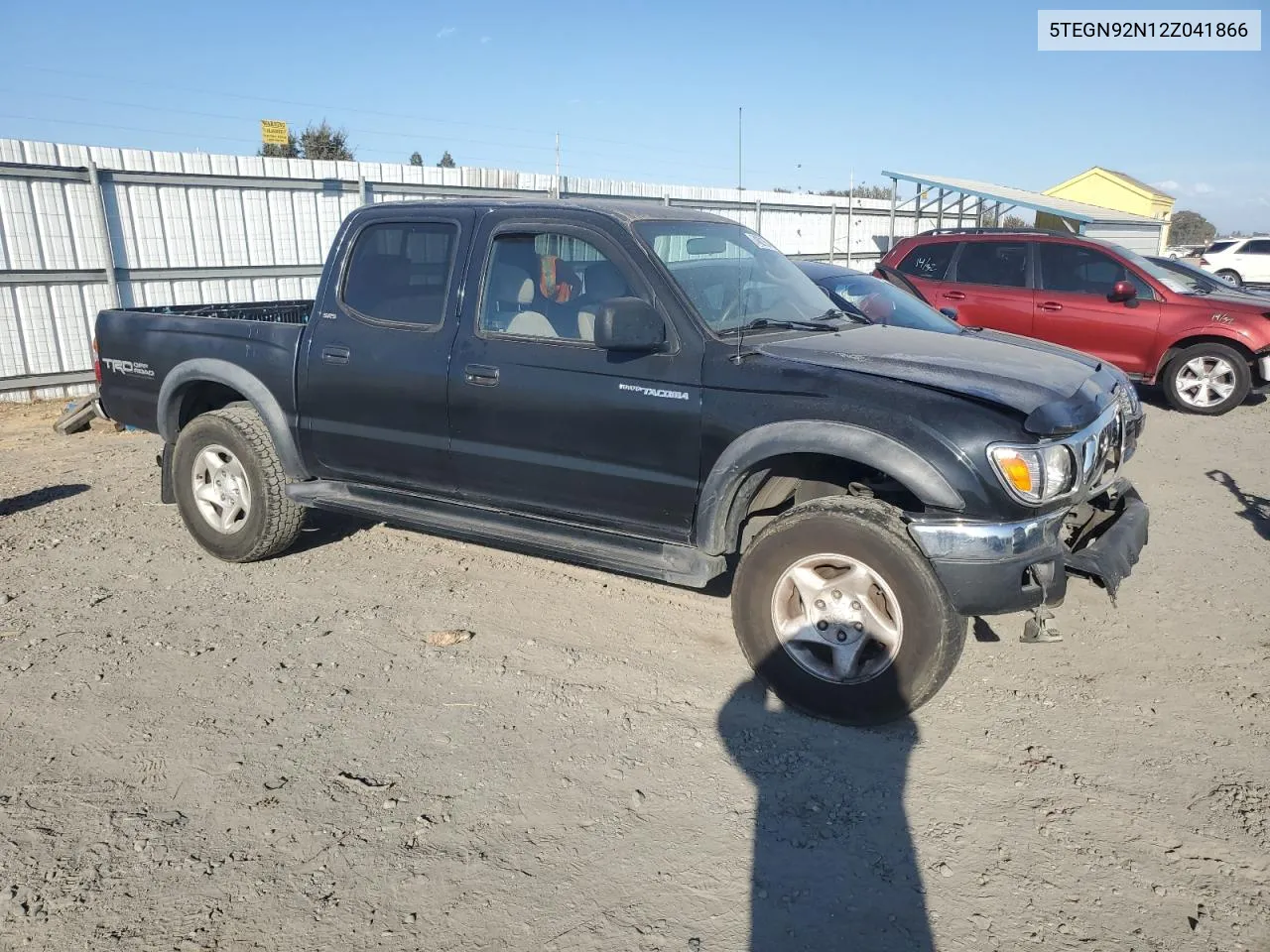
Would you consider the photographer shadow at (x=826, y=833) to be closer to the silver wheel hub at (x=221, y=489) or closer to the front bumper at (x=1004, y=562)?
the front bumper at (x=1004, y=562)

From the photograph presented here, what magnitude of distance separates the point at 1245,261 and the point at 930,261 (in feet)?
59.7

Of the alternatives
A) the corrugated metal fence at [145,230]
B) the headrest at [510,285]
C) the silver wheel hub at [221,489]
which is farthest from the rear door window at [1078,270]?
the silver wheel hub at [221,489]

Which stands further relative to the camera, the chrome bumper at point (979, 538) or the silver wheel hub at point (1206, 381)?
the silver wheel hub at point (1206, 381)

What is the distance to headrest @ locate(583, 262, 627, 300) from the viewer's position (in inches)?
165

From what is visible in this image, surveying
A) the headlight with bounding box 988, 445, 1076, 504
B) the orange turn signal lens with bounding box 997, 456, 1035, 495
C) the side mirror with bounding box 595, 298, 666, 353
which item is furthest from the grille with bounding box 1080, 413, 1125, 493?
the side mirror with bounding box 595, 298, 666, 353

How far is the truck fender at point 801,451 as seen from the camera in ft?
11.2

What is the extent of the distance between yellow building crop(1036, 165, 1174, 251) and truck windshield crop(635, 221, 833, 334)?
4102cm

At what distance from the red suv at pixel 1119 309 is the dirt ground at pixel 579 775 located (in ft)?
17.3

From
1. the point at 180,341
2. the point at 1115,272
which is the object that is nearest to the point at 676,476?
the point at 180,341

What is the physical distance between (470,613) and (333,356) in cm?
149

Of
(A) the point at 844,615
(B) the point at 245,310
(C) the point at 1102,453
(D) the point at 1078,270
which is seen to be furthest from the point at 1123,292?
(B) the point at 245,310

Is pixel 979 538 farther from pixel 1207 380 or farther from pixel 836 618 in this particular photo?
pixel 1207 380

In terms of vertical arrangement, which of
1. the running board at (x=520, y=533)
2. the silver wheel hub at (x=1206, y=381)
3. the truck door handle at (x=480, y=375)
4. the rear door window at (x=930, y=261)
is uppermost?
the rear door window at (x=930, y=261)

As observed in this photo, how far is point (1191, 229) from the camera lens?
2894 inches
